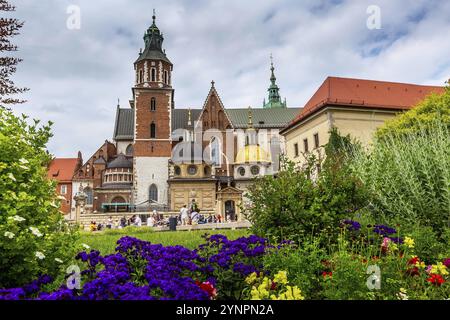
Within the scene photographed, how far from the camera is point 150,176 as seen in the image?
51.9 meters

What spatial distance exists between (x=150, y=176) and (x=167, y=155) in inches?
151

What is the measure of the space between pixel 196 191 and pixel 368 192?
141ft

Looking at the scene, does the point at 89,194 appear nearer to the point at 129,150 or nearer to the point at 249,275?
the point at 129,150

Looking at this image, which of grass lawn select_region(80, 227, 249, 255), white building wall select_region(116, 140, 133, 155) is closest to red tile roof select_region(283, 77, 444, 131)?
grass lawn select_region(80, 227, 249, 255)

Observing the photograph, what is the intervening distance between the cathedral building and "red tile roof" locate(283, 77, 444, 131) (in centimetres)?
1642

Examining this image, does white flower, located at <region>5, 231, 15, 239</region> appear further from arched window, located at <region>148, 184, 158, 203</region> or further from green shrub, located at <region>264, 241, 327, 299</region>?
arched window, located at <region>148, 184, 158, 203</region>

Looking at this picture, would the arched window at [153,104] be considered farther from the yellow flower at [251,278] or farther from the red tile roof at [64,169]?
the yellow flower at [251,278]

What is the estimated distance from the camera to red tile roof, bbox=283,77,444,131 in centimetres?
3098

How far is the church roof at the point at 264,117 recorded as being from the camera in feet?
219

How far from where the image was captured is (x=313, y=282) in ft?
16.4

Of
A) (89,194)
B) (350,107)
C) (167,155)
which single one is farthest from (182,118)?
(350,107)
